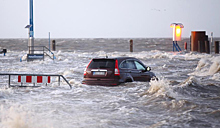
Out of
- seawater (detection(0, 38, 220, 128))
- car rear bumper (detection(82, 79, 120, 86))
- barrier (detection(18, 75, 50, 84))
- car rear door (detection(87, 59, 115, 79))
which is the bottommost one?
seawater (detection(0, 38, 220, 128))

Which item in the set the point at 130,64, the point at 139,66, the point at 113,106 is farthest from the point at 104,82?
the point at 113,106

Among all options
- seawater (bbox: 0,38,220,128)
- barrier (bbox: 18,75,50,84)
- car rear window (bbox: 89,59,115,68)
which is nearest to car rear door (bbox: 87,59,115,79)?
car rear window (bbox: 89,59,115,68)

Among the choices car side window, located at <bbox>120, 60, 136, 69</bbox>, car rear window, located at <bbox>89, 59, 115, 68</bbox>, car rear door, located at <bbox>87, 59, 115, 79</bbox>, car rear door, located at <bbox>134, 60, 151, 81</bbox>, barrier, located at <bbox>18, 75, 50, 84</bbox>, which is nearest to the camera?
car rear door, located at <bbox>87, 59, 115, 79</bbox>

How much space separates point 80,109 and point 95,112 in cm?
A: 61

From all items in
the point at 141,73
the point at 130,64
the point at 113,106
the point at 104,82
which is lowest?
the point at 113,106

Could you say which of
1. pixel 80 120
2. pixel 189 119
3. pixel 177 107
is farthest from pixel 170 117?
pixel 80 120

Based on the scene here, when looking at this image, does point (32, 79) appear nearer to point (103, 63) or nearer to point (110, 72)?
point (103, 63)

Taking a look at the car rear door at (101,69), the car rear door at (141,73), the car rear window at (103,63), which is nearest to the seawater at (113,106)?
the car rear door at (141,73)

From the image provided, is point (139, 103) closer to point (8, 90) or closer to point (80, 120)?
point (80, 120)

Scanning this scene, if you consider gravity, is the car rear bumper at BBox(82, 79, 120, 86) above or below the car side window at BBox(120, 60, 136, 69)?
below

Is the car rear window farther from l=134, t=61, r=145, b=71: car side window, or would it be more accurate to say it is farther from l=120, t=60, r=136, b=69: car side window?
l=134, t=61, r=145, b=71: car side window

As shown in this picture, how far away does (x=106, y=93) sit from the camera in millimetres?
13562

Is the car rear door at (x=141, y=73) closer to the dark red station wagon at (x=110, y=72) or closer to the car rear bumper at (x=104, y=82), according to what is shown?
the dark red station wagon at (x=110, y=72)

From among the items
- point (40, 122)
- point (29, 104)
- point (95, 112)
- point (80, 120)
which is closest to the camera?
point (40, 122)
